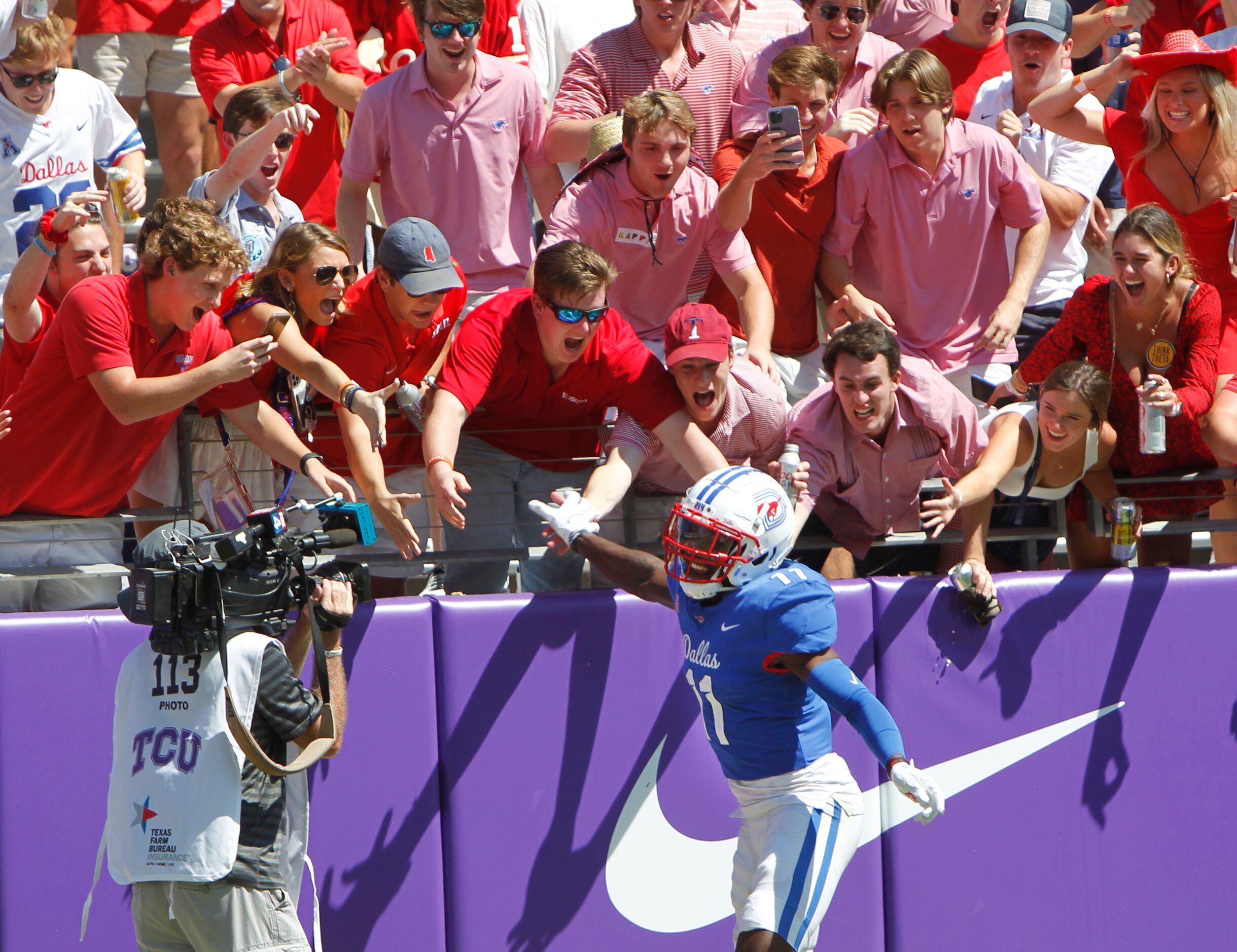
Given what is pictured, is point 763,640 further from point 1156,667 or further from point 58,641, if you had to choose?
point 58,641

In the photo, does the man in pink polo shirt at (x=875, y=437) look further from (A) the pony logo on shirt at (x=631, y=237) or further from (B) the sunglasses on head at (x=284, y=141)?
(B) the sunglasses on head at (x=284, y=141)

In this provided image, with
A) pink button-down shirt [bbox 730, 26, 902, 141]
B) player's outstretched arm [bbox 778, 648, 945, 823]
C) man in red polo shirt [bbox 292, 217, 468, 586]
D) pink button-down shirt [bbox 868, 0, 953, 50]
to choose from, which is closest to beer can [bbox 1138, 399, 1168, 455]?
player's outstretched arm [bbox 778, 648, 945, 823]

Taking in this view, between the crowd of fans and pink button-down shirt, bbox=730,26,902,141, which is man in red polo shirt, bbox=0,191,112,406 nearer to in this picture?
the crowd of fans

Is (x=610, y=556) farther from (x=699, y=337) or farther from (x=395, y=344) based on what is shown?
(x=395, y=344)

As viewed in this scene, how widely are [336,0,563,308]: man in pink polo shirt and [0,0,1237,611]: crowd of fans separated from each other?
0.05ft

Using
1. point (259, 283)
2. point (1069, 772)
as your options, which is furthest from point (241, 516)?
point (1069, 772)

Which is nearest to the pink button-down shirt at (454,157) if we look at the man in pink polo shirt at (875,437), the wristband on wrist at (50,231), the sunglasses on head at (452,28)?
the sunglasses on head at (452,28)

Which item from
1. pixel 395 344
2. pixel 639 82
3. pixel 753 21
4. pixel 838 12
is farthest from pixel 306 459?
pixel 753 21

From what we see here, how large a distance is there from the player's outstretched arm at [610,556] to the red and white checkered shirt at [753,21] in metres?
3.20

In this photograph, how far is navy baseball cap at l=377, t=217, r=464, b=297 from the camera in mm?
5637

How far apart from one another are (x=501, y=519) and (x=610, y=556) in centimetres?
79

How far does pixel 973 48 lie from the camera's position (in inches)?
306

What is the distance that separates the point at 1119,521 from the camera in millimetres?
5797

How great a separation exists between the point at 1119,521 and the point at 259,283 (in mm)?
→ 3499
